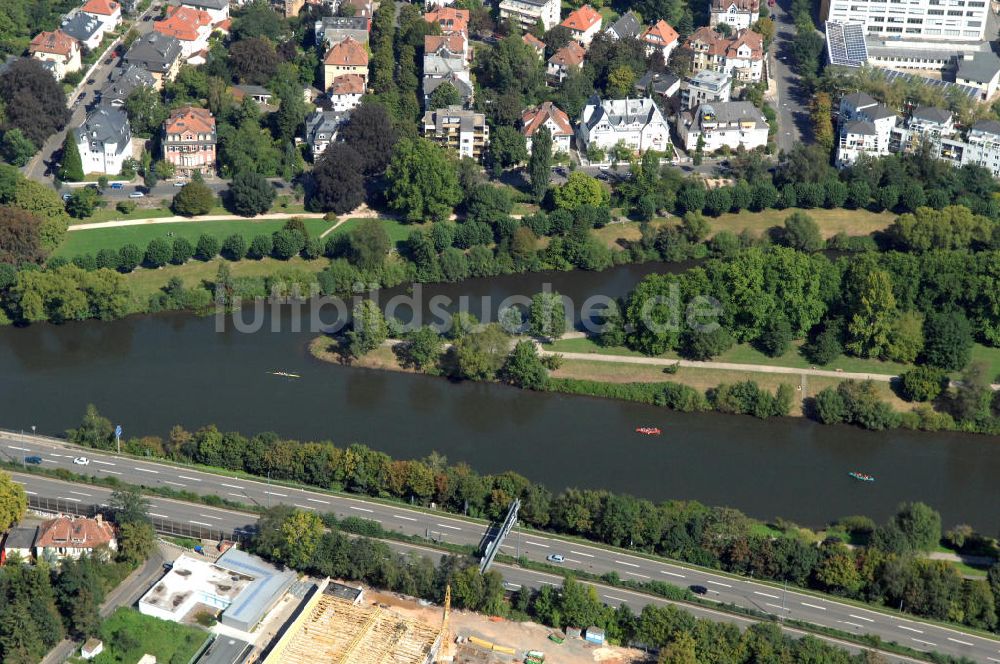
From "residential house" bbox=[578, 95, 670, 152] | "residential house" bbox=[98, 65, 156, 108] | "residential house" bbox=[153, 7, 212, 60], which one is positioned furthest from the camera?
"residential house" bbox=[153, 7, 212, 60]

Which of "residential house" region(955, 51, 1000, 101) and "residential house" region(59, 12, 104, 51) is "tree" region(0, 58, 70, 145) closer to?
"residential house" region(59, 12, 104, 51)

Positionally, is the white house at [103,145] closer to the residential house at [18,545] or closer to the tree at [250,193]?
the tree at [250,193]

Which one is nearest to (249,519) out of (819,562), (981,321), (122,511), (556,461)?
(122,511)

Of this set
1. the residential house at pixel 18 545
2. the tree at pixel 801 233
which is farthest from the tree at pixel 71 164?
the tree at pixel 801 233

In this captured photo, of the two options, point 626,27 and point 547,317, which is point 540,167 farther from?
point 626,27

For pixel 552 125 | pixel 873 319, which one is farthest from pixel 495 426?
pixel 552 125

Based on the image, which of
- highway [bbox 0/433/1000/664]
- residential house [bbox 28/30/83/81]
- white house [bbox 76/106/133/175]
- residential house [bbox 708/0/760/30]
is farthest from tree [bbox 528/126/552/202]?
residential house [bbox 28/30/83/81]

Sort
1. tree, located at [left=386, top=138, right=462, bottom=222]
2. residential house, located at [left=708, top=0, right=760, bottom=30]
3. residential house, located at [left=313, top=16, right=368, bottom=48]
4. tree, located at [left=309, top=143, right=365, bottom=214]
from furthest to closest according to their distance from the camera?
residential house, located at [left=708, top=0, right=760, bottom=30], residential house, located at [left=313, top=16, right=368, bottom=48], tree, located at [left=309, top=143, right=365, bottom=214], tree, located at [left=386, top=138, right=462, bottom=222]
